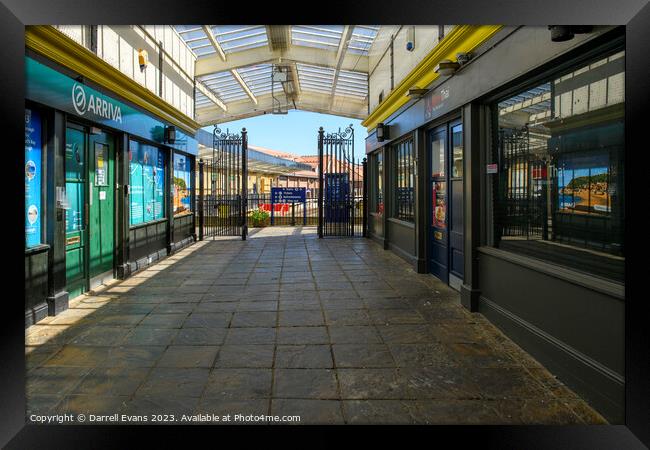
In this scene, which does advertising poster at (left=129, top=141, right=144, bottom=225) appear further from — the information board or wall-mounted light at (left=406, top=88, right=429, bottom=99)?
the information board

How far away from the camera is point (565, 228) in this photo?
3520mm

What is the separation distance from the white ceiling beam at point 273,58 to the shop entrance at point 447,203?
224 inches

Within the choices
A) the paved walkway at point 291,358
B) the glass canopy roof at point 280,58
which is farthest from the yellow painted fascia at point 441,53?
the paved walkway at point 291,358

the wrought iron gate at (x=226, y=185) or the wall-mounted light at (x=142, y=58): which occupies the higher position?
the wall-mounted light at (x=142, y=58)

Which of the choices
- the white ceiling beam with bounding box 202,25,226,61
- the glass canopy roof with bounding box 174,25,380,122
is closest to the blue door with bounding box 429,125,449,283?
the glass canopy roof with bounding box 174,25,380,122

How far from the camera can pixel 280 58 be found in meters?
11.8

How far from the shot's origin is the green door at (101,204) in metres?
6.13

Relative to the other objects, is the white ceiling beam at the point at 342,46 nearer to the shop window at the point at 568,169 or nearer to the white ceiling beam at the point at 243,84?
the white ceiling beam at the point at 243,84

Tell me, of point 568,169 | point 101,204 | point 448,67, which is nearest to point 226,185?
point 101,204

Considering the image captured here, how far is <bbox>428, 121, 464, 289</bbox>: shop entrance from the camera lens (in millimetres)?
5949

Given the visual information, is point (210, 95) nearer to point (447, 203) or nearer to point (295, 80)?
point (295, 80)
